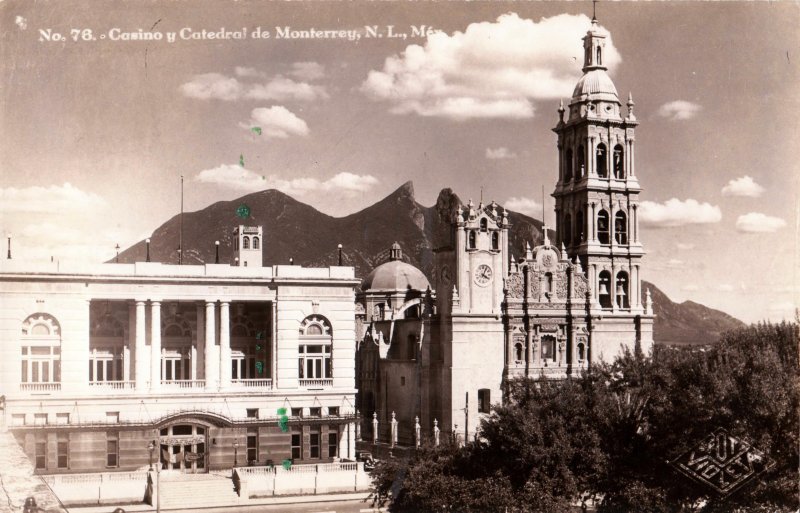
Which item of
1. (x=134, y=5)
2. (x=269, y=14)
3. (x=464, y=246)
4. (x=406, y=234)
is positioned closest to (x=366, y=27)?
(x=269, y=14)

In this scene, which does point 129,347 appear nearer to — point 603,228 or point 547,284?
point 547,284

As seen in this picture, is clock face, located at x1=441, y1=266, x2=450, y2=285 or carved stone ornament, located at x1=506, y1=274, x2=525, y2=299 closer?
clock face, located at x1=441, y1=266, x2=450, y2=285

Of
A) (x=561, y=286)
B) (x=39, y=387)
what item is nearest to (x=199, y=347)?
(x=39, y=387)

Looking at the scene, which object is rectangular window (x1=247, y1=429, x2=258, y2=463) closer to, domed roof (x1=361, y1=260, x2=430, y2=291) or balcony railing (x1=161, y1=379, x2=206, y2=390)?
balcony railing (x1=161, y1=379, x2=206, y2=390)

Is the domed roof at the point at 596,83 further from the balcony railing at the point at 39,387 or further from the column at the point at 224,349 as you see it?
the balcony railing at the point at 39,387

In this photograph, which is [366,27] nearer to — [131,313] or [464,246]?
[131,313]

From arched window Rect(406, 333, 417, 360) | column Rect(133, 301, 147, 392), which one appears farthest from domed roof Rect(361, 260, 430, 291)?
column Rect(133, 301, 147, 392)
